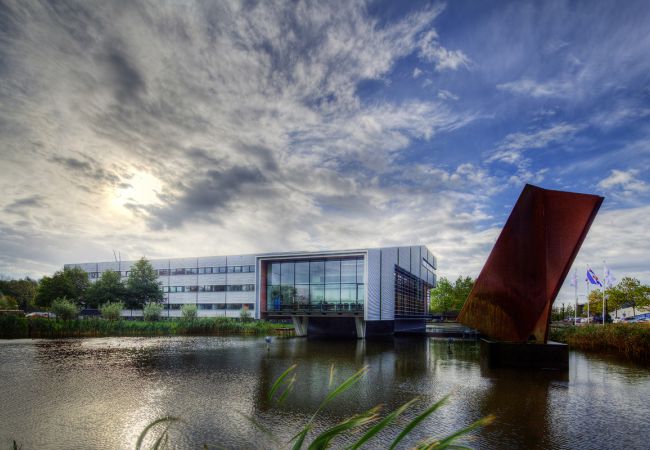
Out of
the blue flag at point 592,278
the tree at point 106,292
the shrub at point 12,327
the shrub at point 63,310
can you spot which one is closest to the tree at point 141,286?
the tree at point 106,292

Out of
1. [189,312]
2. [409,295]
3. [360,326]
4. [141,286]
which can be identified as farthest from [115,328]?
[409,295]

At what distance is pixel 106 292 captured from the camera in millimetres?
49906

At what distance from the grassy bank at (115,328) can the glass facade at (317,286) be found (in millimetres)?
3200

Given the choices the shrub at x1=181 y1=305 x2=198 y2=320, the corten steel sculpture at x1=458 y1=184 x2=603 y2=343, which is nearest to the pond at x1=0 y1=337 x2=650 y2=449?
the corten steel sculpture at x1=458 y1=184 x2=603 y2=343

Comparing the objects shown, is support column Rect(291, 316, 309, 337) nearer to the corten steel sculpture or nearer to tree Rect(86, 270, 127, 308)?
the corten steel sculpture

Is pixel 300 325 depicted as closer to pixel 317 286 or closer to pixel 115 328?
pixel 317 286

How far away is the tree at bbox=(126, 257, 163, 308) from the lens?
50562 mm

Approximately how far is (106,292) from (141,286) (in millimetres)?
3877

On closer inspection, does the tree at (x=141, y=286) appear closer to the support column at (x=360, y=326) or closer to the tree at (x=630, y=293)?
the support column at (x=360, y=326)

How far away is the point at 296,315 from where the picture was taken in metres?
39.4

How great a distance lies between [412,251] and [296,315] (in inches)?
846

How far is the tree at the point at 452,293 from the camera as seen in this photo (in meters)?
65.9

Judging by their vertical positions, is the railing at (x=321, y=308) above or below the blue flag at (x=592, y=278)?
below

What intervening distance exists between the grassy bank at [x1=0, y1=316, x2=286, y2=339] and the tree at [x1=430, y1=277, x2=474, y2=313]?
35.7 meters
